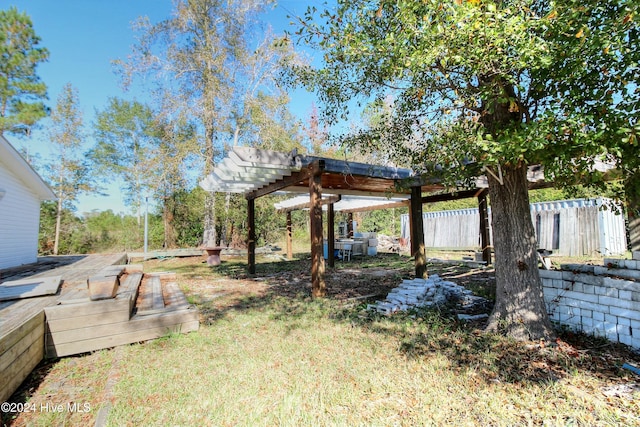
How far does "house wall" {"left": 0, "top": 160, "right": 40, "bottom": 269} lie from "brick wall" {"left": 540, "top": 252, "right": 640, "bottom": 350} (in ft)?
37.9

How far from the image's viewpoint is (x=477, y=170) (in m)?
3.78

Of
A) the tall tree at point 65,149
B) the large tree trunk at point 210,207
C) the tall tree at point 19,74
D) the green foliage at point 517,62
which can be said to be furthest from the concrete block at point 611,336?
the tall tree at point 19,74

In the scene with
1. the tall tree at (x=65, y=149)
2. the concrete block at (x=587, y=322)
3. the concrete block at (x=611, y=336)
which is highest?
the tall tree at (x=65, y=149)

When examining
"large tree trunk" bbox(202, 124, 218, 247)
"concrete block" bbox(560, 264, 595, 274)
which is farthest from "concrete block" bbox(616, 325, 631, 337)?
"large tree trunk" bbox(202, 124, 218, 247)

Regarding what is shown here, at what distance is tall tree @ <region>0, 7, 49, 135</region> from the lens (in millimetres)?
13290

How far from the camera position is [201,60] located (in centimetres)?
1369

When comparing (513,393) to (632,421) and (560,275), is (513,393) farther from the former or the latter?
(560,275)

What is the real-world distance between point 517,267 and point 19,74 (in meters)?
20.5

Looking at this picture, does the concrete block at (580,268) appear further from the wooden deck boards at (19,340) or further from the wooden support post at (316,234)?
the wooden deck boards at (19,340)

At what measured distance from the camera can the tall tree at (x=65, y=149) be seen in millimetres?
15516

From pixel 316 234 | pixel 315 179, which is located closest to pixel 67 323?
pixel 316 234

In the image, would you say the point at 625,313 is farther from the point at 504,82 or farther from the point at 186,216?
the point at 186,216

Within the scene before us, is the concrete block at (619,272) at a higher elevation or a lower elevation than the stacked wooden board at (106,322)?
higher

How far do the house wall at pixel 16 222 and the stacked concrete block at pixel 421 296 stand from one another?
31.0 ft
